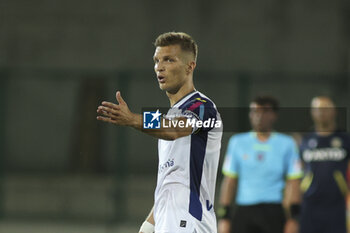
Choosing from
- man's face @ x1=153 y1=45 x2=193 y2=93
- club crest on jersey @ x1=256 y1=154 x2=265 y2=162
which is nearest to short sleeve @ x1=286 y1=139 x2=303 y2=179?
club crest on jersey @ x1=256 y1=154 x2=265 y2=162

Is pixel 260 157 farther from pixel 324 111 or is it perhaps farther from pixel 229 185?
pixel 324 111

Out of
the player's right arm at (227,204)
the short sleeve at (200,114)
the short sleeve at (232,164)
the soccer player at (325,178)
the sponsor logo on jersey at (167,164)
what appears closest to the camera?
the short sleeve at (200,114)

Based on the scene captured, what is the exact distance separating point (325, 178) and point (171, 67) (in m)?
4.96

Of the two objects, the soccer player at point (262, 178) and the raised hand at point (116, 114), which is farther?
the soccer player at point (262, 178)

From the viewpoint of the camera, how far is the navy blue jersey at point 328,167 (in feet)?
30.2

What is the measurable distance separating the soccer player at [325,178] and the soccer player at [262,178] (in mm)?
546

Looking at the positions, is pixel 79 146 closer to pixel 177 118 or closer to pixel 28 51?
pixel 28 51

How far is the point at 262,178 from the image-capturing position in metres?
8.55

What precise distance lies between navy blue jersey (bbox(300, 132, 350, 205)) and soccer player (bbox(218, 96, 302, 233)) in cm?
58

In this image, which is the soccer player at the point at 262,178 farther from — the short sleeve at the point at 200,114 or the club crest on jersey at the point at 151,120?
the club crest on jersey at the point at 151,120

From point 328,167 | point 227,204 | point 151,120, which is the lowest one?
point 227,204

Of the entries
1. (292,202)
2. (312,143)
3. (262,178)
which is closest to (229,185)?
(262,178)

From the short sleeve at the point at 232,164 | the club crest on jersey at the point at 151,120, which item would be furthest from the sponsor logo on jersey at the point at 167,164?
the short sleeve at the point at 232,164

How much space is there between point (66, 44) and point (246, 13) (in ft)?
14.2
